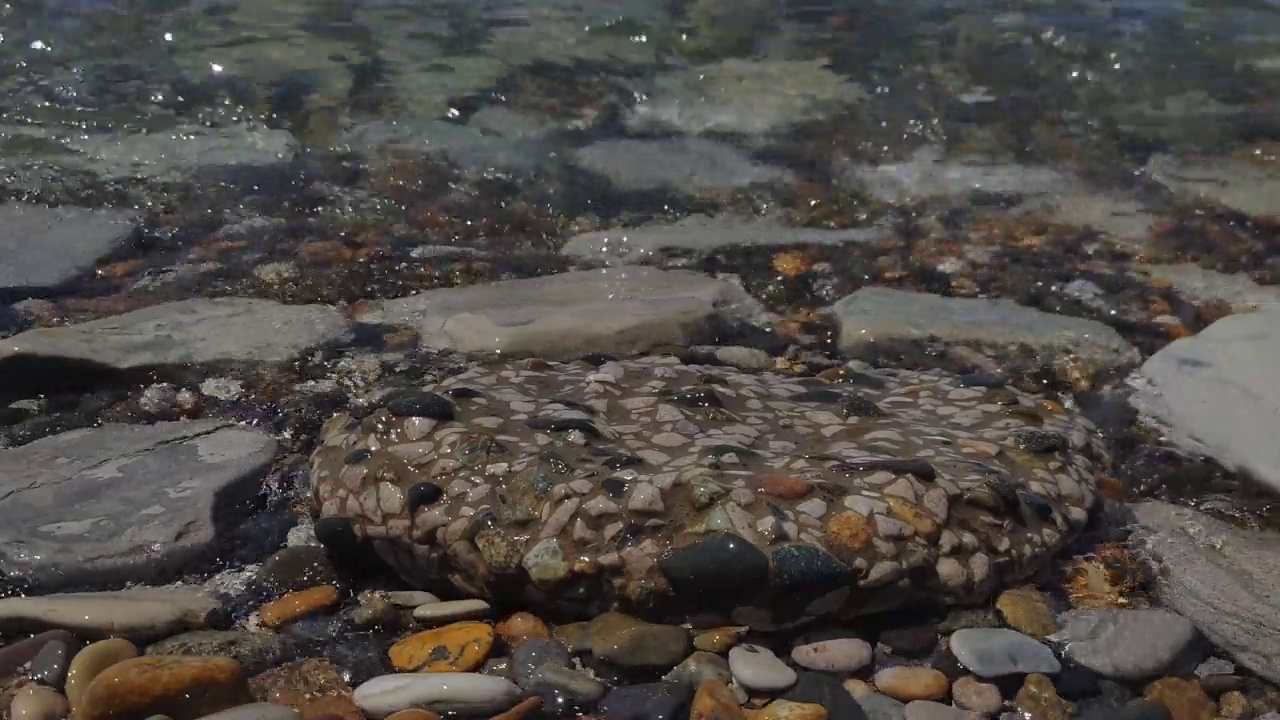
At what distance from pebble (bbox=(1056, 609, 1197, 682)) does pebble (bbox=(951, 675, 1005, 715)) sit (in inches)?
7.1

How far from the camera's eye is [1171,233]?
3.96 m

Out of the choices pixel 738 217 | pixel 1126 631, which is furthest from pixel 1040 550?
pixel 738 217

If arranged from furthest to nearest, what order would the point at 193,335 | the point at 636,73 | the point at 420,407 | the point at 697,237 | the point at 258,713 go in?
the point at 636,73
the point at 697,237
the point at 193,335
the point at 420,407
the point at 258,713

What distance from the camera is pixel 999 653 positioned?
192cm

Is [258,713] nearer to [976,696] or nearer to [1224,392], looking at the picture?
[976,696]

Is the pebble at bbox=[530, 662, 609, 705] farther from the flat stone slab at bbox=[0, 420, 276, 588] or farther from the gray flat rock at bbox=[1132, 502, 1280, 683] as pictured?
the gray flat rock at bbox=[1132, 502, 1280, 683]

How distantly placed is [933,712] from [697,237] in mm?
2288

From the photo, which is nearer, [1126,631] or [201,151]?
[1126,631]

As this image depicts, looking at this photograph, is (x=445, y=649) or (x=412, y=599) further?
(x=412, y=599)

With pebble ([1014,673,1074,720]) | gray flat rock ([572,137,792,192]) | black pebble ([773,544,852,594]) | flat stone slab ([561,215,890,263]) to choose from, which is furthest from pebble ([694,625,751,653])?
gray flat rock ([572,137,792,192])

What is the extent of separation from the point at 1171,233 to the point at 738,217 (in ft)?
4.97

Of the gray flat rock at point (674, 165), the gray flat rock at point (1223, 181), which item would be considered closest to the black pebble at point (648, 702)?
the gray flat rock at point (674, 165)

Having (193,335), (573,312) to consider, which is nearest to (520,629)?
(573,312)

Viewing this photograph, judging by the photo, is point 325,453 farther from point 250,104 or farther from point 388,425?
point 250,104
